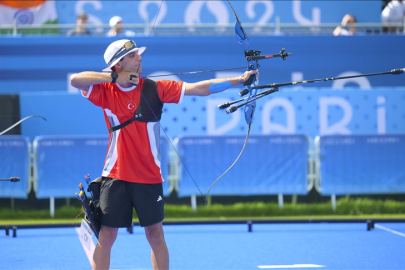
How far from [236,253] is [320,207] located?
3240 millimetres

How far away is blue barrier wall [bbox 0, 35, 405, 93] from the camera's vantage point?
32.5 feet

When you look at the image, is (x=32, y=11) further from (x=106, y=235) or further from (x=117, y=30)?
(x=106, y=235)

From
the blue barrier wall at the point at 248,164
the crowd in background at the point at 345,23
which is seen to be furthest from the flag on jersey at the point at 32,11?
the blue barrier wall at the point at 248,164

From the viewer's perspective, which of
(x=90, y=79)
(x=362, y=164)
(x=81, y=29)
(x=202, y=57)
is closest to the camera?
(x=90, y=79)

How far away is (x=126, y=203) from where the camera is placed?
419 cm

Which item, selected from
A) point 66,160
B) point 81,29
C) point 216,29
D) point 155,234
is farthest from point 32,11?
point 155,234

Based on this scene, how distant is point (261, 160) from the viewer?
29.0 feet

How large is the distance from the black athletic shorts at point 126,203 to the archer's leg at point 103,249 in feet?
0.27

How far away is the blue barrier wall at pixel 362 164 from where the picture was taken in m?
8.85

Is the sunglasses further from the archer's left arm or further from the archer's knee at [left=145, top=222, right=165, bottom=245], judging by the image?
the archer's knee at [left=145, top=222, right=165, bottom=245]

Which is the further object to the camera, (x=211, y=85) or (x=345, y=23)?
(x=345, y=23)

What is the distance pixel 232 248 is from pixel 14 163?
12.6 feet

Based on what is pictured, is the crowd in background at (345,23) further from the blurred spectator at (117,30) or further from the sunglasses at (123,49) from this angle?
the sunglasses at (123,49)

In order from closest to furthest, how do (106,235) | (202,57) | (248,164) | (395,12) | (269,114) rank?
(106,235)
(248,164)
(269,114)
(202,57)
(395,12)
